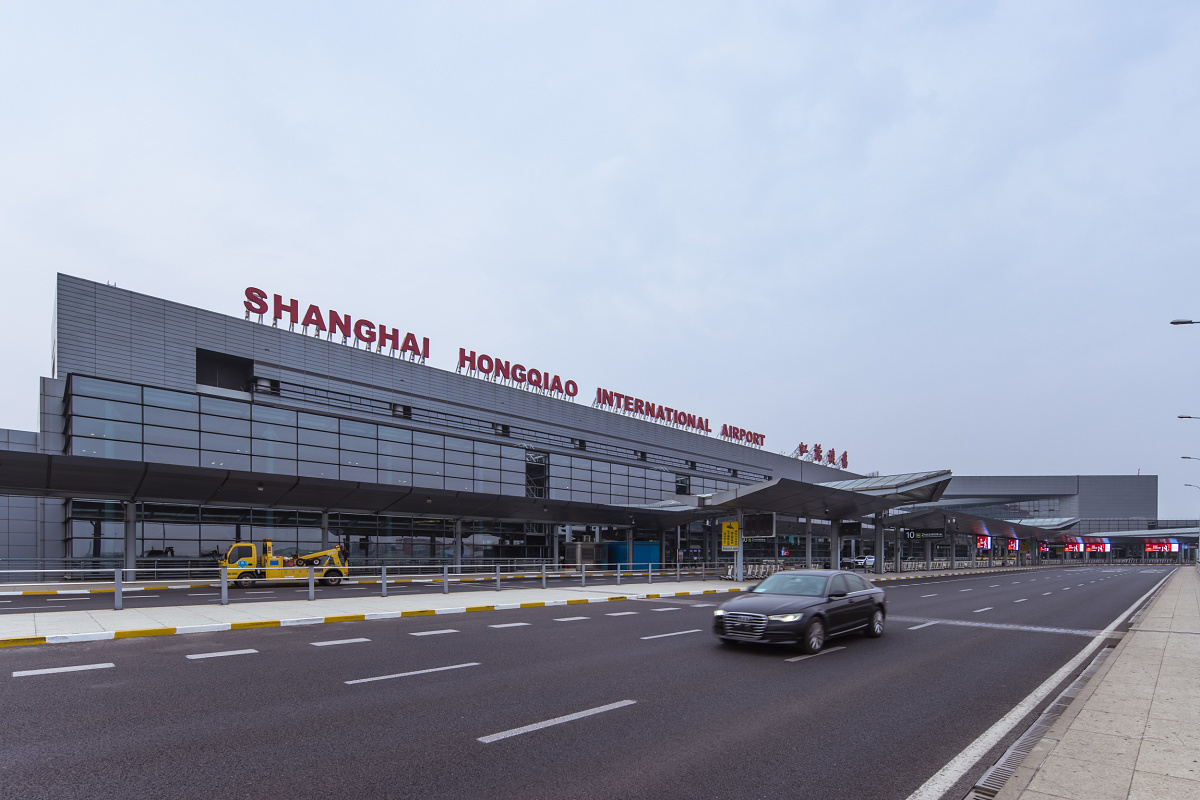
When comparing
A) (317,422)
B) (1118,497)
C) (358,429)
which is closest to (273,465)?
(317,422)

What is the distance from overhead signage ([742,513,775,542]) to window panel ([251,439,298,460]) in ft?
79.0

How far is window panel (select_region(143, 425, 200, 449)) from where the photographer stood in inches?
1286

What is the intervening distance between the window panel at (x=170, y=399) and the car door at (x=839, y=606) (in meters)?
32.1

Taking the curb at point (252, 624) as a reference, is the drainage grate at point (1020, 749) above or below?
above

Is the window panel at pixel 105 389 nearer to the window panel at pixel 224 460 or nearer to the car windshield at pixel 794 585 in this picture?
the window panel at pixel 224 460

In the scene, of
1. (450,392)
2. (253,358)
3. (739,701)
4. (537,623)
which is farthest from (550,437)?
(739,701)

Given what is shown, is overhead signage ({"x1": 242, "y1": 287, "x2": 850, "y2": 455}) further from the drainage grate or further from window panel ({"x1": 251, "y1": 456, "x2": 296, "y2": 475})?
the drainage grate

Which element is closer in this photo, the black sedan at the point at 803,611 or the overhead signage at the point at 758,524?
the black sedan at the point at 803,611

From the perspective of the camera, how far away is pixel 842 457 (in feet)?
310

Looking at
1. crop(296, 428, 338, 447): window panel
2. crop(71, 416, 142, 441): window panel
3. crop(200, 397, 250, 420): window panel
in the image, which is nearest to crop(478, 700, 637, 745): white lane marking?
crop(71, 416, 142, 441): window panel

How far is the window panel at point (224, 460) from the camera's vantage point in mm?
34281

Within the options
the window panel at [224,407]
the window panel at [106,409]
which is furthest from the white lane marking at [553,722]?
the window panel at [224,407]

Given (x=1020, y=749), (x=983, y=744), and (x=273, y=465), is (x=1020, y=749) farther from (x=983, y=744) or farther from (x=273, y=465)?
(x=273, y=465)

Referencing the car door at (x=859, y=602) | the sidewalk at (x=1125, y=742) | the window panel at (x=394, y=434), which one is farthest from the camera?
the window panel at (x=394, y=434)
